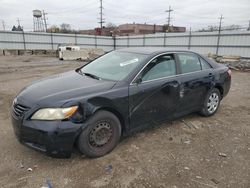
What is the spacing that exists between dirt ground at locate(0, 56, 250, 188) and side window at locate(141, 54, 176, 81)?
1.05 m

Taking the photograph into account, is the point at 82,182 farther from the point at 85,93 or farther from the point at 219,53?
the point at 219,53

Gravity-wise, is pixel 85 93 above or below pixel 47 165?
above

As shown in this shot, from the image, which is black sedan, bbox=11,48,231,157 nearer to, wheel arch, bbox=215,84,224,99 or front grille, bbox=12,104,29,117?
front grille, bbox=12,104,29,117

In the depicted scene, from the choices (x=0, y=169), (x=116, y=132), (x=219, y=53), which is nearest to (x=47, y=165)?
A: (x=0, y=169)

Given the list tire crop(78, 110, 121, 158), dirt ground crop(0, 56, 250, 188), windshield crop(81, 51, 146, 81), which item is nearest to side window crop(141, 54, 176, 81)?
windshield crop(81, 51, 146, 81)

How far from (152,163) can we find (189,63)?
2145 millimetres

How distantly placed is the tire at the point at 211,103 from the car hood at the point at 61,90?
7.59ft

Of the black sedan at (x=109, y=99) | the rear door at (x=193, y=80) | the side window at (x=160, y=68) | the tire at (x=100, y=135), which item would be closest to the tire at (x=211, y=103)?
the black sedan at (x=109, y=99)

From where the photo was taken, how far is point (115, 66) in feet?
11.3

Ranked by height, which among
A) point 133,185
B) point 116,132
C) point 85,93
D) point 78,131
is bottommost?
point 133,185

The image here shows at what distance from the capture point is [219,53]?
60.7 ft

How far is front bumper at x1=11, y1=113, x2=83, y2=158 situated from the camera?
241 cm

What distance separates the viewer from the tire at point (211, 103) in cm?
425

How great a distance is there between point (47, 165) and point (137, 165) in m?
1.19
